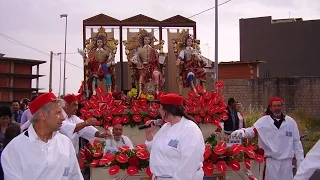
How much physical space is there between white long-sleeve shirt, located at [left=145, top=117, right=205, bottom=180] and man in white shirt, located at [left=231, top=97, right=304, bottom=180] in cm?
251

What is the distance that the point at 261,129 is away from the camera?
7.20m

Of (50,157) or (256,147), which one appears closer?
(50,157)

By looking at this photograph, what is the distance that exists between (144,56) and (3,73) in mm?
13629

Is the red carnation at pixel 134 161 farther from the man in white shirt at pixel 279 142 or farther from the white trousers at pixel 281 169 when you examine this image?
the white trousers at pixel 281 169

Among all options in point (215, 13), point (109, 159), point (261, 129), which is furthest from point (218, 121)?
point (215, 13)

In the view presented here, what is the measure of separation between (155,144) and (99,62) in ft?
19.2

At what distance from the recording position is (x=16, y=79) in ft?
76.2

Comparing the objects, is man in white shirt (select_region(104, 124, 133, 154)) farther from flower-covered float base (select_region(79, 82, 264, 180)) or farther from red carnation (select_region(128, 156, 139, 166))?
red carnation (select_region(128, 156, 139, 166))

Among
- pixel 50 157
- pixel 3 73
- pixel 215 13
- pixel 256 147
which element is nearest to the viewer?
pixel 50 157

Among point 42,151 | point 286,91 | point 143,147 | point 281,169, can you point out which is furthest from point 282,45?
point 42,151

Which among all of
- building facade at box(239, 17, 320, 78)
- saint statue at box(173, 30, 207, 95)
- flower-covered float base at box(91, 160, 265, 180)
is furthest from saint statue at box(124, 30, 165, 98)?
building facade at box(239, 17, 320, 78)

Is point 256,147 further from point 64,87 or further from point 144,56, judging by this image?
point 64,87

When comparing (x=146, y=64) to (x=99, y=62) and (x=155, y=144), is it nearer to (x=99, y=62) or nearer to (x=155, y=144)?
(x=99, y=62)

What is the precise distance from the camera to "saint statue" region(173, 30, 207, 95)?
1053 cm
